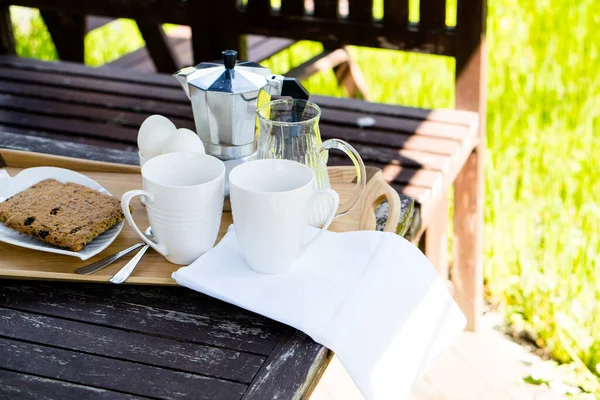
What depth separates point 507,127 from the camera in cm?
255

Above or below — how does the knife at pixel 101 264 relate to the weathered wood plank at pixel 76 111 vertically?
above

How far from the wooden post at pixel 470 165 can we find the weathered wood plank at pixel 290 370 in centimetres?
123

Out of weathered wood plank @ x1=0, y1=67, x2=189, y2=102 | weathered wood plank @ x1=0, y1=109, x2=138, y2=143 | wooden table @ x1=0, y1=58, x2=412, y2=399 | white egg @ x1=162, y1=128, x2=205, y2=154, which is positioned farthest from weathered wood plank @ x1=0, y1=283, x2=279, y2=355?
weathered wood plank @ x1=0, y1=67, x2=189, y2=102

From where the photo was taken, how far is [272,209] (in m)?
0.92

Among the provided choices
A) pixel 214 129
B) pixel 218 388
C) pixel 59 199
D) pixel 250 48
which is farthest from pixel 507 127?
pixel 218 388

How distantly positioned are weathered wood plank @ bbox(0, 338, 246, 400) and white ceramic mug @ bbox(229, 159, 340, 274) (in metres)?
0.19

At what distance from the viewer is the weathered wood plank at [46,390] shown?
2.64 feet

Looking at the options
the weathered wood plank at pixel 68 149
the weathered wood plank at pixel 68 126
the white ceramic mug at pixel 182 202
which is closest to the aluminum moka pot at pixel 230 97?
the white ceramic mug at pixel 182 202

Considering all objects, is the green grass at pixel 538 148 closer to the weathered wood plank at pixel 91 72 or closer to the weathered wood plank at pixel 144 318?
the weathered wood plank at pixel 91 72

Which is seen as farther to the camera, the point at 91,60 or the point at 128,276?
the point at 91,60

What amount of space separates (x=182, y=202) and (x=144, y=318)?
147 mm

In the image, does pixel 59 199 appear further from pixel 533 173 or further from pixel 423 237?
pixel 533 173

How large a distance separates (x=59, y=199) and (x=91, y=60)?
2.52 metres

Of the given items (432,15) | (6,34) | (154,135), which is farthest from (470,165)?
(6,34)
